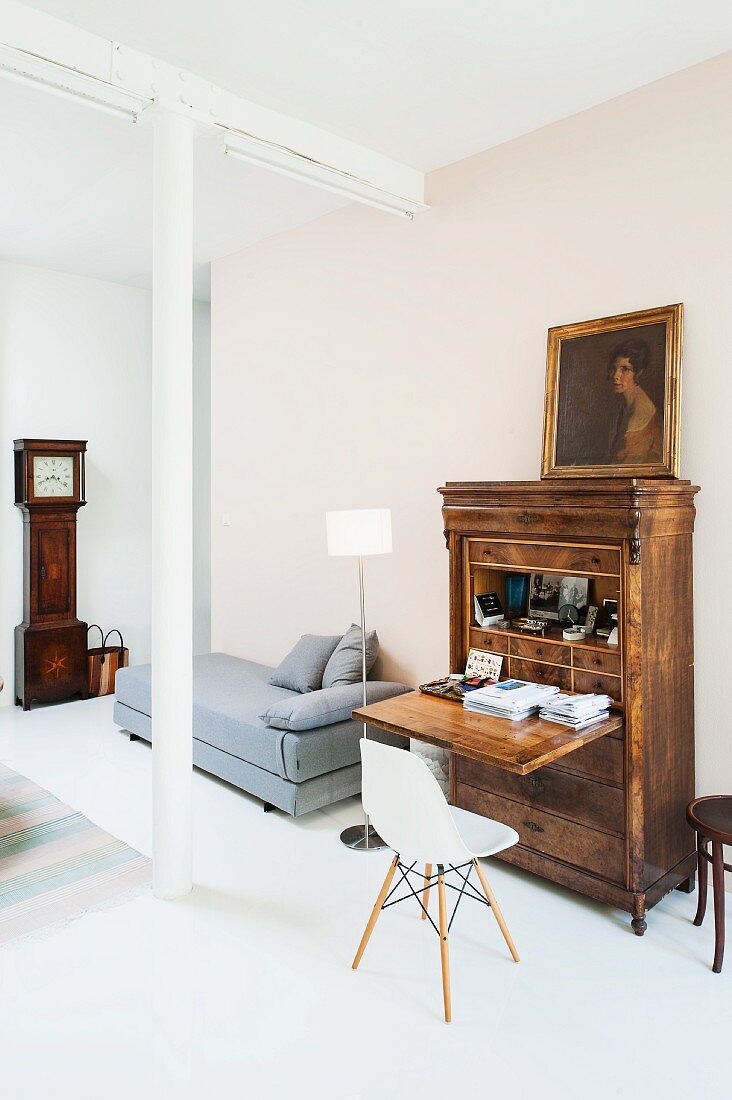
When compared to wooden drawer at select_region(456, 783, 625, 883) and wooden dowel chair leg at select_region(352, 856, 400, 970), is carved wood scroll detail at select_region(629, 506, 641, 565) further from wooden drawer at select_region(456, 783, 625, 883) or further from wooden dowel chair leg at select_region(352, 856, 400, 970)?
wooden dowel chair leg at select_region(352, 856, 400, 970)

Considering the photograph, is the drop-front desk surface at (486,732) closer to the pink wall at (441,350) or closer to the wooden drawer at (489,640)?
the wooden drawer at (489,640)

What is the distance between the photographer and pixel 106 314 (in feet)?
19.7

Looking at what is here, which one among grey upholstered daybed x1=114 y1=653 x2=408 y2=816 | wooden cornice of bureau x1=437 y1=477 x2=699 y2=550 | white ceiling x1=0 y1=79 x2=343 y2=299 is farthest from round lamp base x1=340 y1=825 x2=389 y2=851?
white ceiling x1=0 y1=79 x2=343 y2=299

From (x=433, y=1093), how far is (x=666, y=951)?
1.04 metres

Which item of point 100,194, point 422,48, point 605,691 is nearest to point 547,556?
point 605,691

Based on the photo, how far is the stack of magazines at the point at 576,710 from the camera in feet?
8.41

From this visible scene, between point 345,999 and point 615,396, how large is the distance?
238 cm

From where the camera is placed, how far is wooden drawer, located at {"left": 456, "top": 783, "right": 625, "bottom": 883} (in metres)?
2.69

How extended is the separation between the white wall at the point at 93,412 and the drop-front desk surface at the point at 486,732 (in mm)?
3851

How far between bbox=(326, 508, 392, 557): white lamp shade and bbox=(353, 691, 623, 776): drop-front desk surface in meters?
0.64

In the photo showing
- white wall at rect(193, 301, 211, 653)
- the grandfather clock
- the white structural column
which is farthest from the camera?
white wall at rect(193, 301, 211, 653)

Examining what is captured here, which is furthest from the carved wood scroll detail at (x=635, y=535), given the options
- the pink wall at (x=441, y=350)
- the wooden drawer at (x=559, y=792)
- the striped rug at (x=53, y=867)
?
the striped rug at (x=53, y=867)

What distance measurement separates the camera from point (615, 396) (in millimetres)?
3059

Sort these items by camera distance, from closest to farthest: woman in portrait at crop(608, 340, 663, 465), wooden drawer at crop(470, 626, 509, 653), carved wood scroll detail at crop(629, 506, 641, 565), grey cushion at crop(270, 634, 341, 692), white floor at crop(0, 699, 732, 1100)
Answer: white floor at crop(0, 699, 732, 1100), carved wood scroll detail at crop(629, 506, 641, 565), woman in portrait at crop(608, 340, 663, 465), wooden drawer at crop(470, 626, 509, 653), grey cushion at crop(270, 634, 341, 692)
